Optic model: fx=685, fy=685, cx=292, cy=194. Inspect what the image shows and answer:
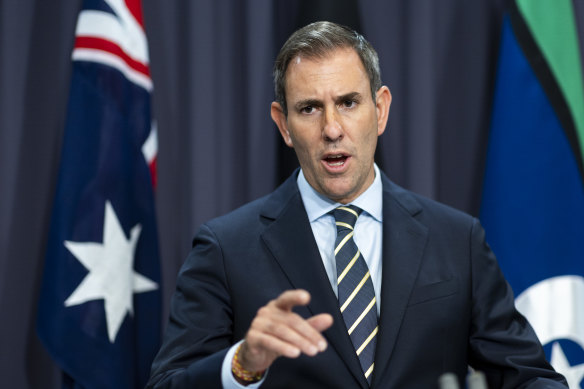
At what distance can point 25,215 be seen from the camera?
95.0 inches

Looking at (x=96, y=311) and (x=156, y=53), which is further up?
(x=156, y=53)

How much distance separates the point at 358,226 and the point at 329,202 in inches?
3.7

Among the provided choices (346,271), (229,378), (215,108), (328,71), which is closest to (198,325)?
(229,378)

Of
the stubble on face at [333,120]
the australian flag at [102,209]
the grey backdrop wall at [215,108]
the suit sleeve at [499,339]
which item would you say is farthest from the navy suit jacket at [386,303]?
the grey backdrop wall at [215,108]

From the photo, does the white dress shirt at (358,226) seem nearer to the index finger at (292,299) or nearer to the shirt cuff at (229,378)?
the shirt cuff at (229,378)

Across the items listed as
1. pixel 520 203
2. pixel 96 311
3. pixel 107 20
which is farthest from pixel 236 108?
pixel 520 203

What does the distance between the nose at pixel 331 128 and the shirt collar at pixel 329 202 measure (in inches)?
7.0

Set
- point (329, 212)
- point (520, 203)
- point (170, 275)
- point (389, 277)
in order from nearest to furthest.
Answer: point (389, 277) → point (329, 212) → point (520, 203) → point (170, 275)

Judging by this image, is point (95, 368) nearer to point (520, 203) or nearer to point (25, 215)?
point (25, 215)

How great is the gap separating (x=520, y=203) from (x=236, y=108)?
3.49 ft

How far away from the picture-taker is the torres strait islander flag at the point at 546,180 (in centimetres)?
222

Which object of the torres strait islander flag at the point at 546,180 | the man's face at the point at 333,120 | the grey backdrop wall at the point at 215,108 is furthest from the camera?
the grey backdrop wall at the point at 215,108

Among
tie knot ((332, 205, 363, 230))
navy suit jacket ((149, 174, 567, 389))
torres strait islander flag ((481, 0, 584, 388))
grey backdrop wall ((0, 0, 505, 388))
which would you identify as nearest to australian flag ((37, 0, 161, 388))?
grey backdrop wall ((0, 0, 505, 388))

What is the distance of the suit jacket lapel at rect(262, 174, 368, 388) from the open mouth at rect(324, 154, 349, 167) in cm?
14
